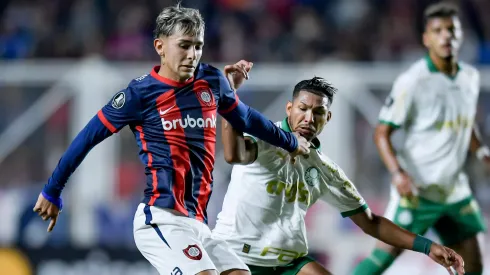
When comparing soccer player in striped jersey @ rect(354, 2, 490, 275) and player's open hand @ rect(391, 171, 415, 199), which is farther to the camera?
soccer player in striped jersey @ rect(354, 2, 490, 275)

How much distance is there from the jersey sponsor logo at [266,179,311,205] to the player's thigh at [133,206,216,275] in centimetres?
63

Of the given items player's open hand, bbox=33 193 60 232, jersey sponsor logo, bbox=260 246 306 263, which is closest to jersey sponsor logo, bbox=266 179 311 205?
jersey sponsor logo, bbox=260 246 306 263

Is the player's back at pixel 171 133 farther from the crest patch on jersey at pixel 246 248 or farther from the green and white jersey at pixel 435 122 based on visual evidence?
the green and white jersey at pixel 435 122

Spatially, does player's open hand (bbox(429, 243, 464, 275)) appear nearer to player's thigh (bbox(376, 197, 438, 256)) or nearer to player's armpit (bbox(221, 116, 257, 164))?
player's armpit (bbox(221, 116, 257, 164))

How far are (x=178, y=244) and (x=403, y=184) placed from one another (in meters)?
1.96

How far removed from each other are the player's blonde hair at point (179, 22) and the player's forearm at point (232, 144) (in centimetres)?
50

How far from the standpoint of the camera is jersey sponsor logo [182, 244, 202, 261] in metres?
4.22

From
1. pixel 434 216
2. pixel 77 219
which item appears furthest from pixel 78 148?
pixel 77 219

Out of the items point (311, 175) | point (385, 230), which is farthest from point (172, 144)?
point (385, 230)

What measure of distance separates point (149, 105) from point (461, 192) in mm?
2678

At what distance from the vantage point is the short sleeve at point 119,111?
14.2 feet

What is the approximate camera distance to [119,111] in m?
4.32

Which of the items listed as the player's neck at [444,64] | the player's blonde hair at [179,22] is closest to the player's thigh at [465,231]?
the player's neck at [444,64]

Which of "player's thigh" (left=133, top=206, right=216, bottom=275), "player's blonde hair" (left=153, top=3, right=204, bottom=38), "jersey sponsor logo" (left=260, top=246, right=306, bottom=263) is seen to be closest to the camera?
"player's thigh" (left=133, top=206, right=216, bottom=275)
